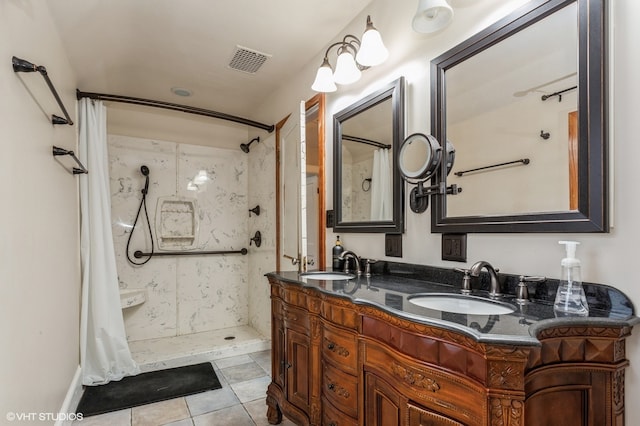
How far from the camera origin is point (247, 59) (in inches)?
101

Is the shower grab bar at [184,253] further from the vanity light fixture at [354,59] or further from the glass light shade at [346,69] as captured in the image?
the glass light shade at [346,69]

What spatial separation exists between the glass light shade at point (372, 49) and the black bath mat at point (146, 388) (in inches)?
96.3

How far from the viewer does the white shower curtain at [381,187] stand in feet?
5.97

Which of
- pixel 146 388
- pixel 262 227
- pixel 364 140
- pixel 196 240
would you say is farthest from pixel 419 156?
pixel 196 240

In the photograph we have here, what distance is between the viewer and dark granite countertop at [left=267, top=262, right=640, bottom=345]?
31.9 inches

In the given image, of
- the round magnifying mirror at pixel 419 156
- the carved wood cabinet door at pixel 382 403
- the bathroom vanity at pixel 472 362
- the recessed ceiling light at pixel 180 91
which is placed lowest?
the carved wood cabinet door at pixel 382 403

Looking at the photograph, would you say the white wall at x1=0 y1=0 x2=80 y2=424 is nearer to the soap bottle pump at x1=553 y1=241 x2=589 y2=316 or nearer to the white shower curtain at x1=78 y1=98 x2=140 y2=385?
the white shower curtain at x1=78 y1=98 x2=140 y2=385

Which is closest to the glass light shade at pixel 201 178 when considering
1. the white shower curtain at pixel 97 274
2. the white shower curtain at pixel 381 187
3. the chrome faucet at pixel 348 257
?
the white shower curtain at pixel 97 274

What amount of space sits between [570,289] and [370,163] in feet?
3.99

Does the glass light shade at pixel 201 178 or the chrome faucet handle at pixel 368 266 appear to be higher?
the glass light shade at pixel 201 178

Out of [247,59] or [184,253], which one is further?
[184,253]

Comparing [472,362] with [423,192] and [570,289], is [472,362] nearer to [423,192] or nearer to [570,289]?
[570,289]

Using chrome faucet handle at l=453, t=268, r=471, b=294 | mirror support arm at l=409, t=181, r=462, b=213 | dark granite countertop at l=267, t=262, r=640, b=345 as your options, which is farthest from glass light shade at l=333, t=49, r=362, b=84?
chrome faucet handle at l=453, t=268, r=471, b=294

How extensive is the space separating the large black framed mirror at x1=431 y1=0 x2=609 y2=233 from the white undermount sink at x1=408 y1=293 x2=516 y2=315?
0.29 meters
